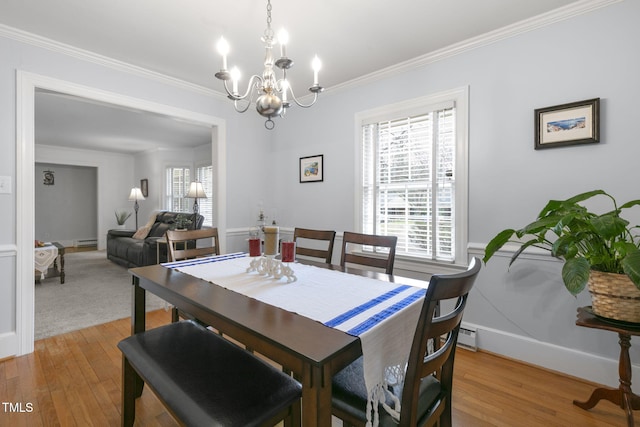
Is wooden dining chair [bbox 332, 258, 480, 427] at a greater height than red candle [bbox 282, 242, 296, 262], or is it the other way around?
red candle [bbox 282, 242, 296, 262]

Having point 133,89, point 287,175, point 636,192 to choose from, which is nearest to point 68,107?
point 133,89

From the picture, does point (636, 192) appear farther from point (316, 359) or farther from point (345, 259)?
point (316, 359)

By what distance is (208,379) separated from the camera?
117 centimetres

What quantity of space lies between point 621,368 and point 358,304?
1575 mm

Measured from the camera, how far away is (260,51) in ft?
8.38

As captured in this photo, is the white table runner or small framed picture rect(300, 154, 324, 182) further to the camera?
small framed picture rect(300, 154, 324, 182)

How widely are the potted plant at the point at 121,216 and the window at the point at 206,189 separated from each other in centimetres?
240

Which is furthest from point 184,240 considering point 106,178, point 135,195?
point 106,178

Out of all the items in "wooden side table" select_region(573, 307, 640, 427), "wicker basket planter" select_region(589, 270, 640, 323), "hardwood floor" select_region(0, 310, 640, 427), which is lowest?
"hardwood floor" select_region(0, 310, 640, 427)

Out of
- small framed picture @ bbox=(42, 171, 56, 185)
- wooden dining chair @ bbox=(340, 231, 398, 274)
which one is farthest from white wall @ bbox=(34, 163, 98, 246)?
wooden dining chair @ bbox=(340, 231, 398, 274)

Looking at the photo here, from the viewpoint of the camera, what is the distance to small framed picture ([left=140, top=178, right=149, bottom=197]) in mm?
7286

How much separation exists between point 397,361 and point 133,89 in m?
3.21

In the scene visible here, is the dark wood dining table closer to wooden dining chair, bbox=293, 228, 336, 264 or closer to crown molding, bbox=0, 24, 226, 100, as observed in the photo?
wooden dining chair, bbox=293, 228, 336, 264

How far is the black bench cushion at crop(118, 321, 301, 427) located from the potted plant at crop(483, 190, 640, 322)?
1.42m
